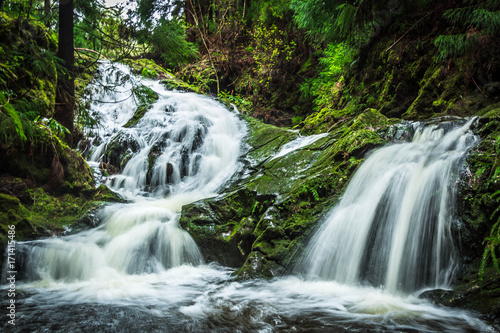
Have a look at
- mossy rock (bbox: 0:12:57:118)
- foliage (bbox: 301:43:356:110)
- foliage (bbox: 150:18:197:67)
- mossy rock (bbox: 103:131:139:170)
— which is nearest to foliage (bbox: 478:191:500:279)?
foliage (bbox: 150:18:197:67)

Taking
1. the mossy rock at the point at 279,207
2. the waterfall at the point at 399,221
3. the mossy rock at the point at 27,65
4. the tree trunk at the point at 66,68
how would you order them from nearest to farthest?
the waterfall at the point at 399,221, the mossy rock at the point at 279,207, the mossy rock at the point at 27,65, the tree trunk at the point at 66,68

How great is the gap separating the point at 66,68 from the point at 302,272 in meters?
5.22

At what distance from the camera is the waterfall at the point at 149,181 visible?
447cm

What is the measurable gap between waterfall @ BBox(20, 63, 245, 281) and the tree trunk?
0.60 meters

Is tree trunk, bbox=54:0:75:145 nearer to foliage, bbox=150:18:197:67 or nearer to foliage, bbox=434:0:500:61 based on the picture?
foliage, bbox=150:18:197:67

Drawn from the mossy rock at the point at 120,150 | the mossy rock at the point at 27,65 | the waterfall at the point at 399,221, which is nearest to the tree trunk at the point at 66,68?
the mossy rock at the point at 27,65

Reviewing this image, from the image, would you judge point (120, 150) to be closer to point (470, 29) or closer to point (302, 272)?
point (302, 272)

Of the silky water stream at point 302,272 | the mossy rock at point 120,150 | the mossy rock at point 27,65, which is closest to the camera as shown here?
the silky water stream at point 302,272

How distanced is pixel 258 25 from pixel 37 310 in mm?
14564

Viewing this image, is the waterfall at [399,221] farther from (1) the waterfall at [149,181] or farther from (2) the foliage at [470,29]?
(1) the waterfall at [149,181]

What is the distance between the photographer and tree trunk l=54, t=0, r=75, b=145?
5.49 m

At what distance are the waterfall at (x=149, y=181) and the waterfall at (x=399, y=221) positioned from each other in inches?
91.6

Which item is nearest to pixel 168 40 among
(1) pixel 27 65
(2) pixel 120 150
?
(1) pixel 27 65

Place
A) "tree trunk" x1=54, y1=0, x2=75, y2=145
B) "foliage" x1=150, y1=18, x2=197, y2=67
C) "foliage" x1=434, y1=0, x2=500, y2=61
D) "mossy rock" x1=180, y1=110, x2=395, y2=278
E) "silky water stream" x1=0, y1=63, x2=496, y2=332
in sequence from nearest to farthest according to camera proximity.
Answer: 1. "silky water stream" x1=0, y1=63, x2=496, y2=332
2. "mossy rock" x1=180, y1=110, x2=395, y2=278
3. "foliage" x1=434, y1=0, x2=500, y2=61
4. "tree trunk" x1=54, y1=0, x2=75, y2=145
5. "foliage" x1=150, y1=18, x2=197, y2=67
